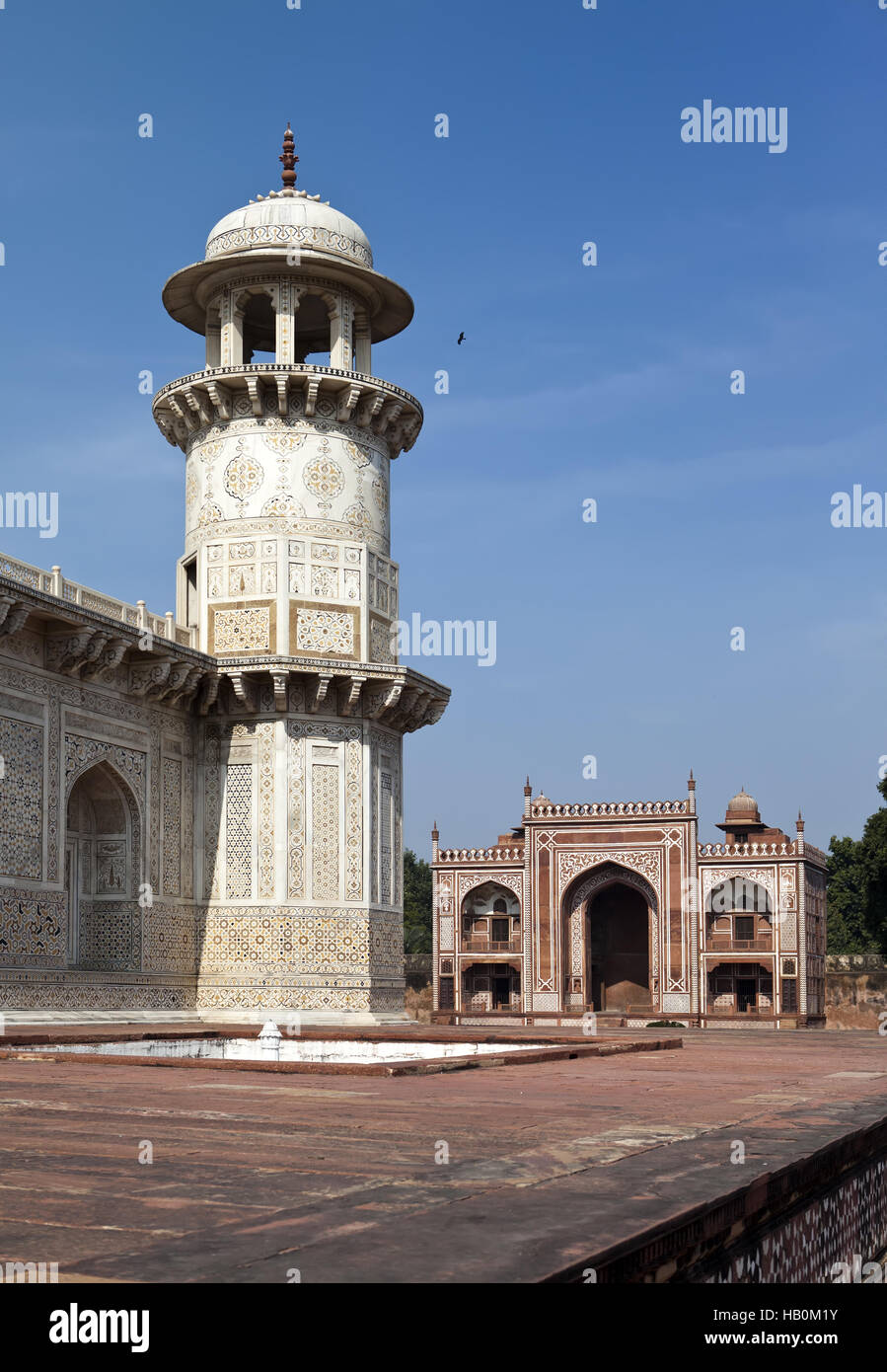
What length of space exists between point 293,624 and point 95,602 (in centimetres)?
278

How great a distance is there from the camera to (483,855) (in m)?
45.9

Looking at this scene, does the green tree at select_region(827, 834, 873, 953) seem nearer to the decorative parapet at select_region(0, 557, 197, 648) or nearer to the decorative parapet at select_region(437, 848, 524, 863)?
the decorative parapet at select_region(437, 848, 524, 863)

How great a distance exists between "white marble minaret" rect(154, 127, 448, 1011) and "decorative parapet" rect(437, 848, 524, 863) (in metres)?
25.9

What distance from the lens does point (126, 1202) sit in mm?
3248

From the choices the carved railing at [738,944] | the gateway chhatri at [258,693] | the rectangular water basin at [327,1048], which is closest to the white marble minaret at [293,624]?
the gateway chhatri at [258,693]

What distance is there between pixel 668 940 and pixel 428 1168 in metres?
38.8

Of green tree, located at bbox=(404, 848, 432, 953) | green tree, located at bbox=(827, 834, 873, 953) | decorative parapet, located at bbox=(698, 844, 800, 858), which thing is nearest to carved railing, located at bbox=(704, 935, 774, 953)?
decorative parapet, located at bbox=(698, 844, 800, 858)

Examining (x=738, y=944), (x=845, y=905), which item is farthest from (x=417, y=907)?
(x=738, y=944)

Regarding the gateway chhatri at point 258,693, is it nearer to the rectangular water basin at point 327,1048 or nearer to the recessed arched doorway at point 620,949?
the rectangular water basin at point 327,1048

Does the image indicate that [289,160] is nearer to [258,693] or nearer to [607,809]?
[258,693]

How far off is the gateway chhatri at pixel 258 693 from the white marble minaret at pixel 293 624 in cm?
3

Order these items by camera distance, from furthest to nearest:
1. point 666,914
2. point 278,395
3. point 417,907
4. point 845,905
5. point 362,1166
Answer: point 417,907
point 845,905
point 666,914
point 278,395
point 362,1166
